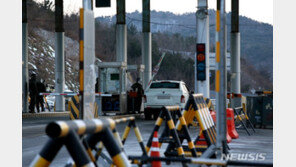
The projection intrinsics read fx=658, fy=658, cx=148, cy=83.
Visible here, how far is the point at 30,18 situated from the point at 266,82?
246 ft

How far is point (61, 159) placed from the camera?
12586 mm

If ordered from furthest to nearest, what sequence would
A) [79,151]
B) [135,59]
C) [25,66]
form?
[135,59]
[25,66]
[79,151]

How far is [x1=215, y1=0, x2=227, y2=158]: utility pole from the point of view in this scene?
10719mm

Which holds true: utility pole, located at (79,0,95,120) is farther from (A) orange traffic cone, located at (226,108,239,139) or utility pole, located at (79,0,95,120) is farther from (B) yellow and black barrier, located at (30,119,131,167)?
(A) orange traffic cone, located at (226,108,239,139)

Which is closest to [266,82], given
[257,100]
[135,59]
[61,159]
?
[135,59]

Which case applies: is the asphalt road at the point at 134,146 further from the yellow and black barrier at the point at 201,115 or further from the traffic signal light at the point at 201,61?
the traffic signal light at the point at 201,61

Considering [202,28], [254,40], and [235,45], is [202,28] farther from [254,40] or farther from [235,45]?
[254,40]

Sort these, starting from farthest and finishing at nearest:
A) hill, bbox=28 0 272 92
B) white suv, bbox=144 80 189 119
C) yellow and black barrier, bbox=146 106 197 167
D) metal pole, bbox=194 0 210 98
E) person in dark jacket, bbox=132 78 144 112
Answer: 1. hill, bbox=28 0 272 92
2. person in dark jacket, bbox=132 78 144 112
3. white suv, bbox=144 80 189 119
4. metal pole, bbox=194 0 210 98
5. yellow and black barrier, bbox=146 106 197 167

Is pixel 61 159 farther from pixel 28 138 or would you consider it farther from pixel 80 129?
pixel 80 129

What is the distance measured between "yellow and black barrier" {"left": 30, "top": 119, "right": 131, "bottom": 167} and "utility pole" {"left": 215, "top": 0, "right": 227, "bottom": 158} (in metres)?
5.02

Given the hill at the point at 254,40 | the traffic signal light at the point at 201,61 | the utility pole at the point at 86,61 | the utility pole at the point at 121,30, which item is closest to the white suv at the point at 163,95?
the traffic signal light at the point at 201,61

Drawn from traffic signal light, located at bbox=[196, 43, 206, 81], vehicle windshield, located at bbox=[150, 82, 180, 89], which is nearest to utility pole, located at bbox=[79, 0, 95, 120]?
traffic signal light, located at bbox=[196, 43, 206, 81]

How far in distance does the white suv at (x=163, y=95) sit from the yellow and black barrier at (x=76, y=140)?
21613 millimetres

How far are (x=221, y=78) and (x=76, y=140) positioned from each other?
608 centimetres
